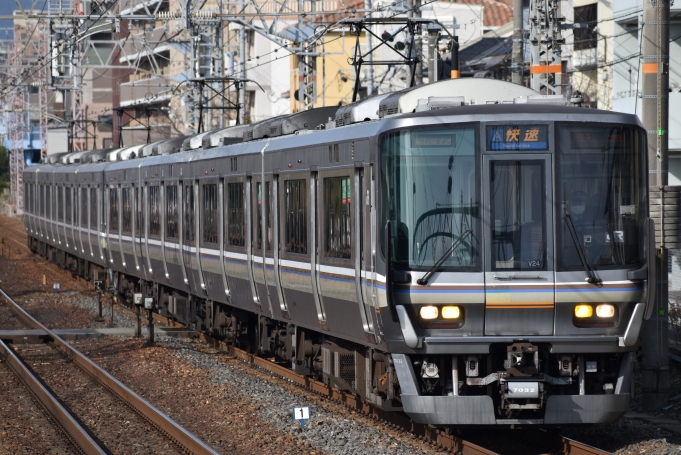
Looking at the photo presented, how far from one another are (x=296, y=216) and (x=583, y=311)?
3.64 metres

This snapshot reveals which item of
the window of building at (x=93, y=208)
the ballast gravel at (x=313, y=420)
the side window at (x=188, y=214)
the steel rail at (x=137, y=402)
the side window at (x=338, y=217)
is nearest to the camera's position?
the ballast gravel at (x=313, y=420)

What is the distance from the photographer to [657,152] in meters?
10.5

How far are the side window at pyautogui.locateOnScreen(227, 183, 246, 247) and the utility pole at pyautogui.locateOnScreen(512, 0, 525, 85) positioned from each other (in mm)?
4870

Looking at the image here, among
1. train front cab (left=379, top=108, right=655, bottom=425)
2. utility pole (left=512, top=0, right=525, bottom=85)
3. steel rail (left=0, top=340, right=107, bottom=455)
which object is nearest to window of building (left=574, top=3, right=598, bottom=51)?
utility pole (left=512, top=0, right=525, bottom=85)

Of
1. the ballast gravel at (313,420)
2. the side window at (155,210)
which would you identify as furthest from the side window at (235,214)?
the side window at (155,210)

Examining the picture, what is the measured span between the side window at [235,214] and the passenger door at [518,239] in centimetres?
541

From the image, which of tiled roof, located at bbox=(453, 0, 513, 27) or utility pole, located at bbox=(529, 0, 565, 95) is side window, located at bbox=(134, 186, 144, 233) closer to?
utility pole, located at bbox=(529, 0, 565, 95)

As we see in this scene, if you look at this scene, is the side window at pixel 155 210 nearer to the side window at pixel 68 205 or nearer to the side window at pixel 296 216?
the side window at pixel 296 216

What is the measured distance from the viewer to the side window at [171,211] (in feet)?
56.6

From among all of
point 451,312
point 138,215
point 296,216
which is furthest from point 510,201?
point 138,215

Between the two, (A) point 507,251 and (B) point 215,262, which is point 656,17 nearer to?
(A) point 507,251

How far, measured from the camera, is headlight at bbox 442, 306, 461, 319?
8.43 meters

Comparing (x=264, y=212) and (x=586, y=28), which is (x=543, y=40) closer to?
(x=264, y=212)

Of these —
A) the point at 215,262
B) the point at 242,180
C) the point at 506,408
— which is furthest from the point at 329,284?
the point at 215,262
